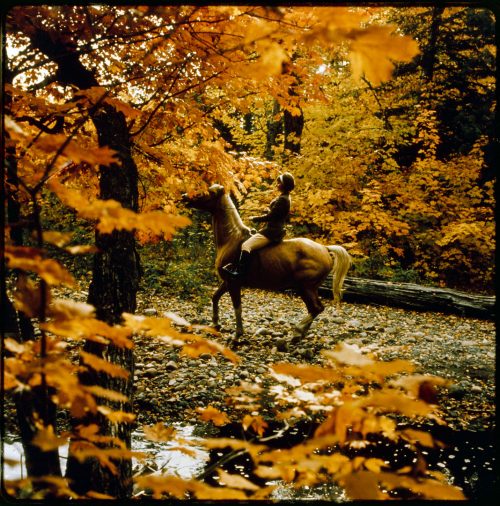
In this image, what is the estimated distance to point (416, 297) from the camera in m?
10.2

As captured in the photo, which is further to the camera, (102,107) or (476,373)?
(476,373)

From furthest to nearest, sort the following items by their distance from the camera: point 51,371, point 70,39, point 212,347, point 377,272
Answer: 1. point 377,272
2. point 70,39
3. point 212,347
4. point 51,371

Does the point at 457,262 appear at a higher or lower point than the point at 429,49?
lower

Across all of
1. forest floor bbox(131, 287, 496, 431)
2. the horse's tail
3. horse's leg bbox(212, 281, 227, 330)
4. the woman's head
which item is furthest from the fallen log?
the woman's head

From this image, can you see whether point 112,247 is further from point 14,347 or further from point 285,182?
point 285,182

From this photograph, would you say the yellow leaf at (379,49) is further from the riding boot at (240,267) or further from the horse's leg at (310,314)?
the horse's leg at (310,314)

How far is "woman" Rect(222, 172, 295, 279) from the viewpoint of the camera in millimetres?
6152

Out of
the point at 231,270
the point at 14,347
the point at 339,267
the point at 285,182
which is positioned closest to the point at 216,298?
the point at 231,270

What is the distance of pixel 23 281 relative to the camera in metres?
1.22

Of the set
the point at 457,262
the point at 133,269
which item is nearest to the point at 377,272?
the point at 457,262

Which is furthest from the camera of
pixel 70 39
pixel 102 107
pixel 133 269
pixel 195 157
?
pixel 195 157

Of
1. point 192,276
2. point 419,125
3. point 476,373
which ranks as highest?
point 419,125

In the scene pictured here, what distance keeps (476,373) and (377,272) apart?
579 cm

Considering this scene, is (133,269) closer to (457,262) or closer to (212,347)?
(212,347)
